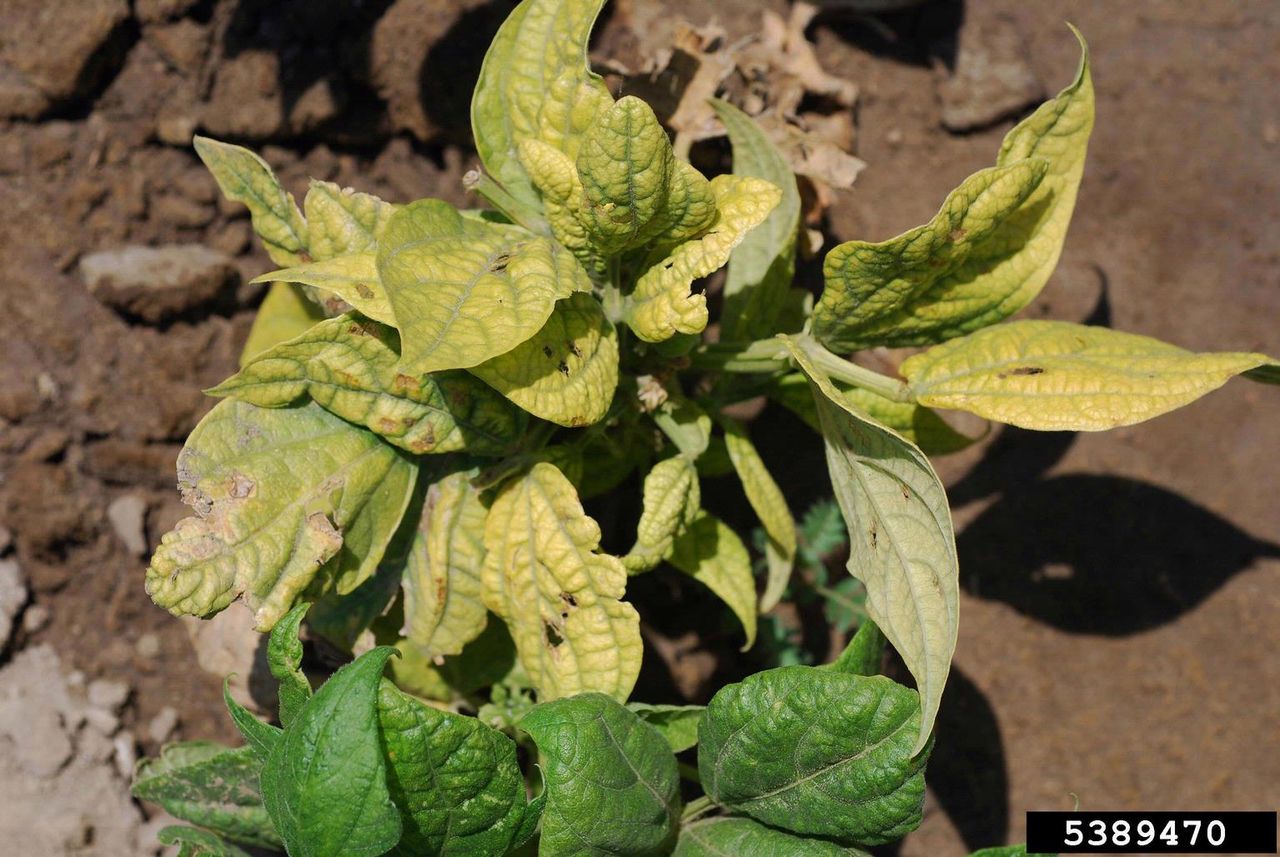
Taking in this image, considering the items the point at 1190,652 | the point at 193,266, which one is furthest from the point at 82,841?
the point at 1190,652

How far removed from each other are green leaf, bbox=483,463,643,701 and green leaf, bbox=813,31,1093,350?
0.54 m

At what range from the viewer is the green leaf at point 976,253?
150 cm

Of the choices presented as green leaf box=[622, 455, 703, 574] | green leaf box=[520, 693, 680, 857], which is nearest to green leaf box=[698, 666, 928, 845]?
green leaf box=[520, 693, 680, 857]

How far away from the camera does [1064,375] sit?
4.94ft

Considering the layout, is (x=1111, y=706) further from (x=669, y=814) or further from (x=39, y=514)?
(x=39, y=514)

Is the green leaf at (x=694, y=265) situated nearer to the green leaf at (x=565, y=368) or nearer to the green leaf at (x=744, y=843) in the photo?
the green leaf at (x=565, y=368)

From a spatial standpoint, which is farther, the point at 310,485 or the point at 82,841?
the point at 82,841

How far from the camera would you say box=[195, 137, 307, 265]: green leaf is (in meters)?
1.67

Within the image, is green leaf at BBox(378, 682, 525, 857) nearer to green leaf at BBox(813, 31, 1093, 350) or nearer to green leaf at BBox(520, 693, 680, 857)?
green leaf at BBox(520, 693, 680, 857)

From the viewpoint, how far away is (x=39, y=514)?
2414 millimetres

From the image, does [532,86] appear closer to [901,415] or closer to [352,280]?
[352,280]

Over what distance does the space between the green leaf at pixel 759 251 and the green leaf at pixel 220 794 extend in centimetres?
118

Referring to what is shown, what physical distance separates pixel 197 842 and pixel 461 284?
3.42 feet

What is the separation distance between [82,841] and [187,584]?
1.40m
